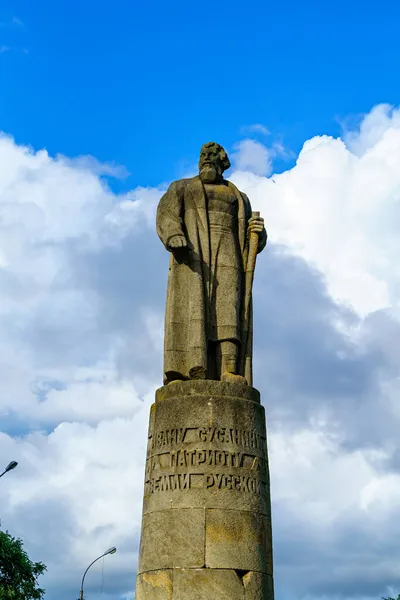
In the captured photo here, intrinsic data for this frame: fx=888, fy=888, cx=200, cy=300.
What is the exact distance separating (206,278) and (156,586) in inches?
179

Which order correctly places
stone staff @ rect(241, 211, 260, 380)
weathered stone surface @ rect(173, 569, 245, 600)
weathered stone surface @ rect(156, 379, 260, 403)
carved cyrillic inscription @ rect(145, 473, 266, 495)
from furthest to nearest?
stone staff @ rect(241, 211, 260, 380) < weathered stone surface @ rect(156, 379, 260, 403) < carved cyrillic inscription @ rect(145, 473, 266, 495) < weathered stone surface @ rect(173, 569, 245, 600)

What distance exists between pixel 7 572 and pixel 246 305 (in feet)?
116

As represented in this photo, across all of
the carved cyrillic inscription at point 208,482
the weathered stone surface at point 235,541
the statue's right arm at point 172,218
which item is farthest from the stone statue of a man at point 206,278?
the weathered stone surface at point 235,541

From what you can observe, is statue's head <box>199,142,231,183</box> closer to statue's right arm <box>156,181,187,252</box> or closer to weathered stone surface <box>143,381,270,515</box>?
statue's right arm <box>156,181,187,252</box>

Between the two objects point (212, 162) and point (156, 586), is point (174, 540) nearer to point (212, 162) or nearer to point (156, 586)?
point (156, 586)

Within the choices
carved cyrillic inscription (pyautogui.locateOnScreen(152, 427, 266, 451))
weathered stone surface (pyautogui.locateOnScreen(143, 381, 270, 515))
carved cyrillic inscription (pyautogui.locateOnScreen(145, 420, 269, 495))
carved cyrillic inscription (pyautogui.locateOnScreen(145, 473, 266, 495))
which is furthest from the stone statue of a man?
carved cyrillic inscription (pyautogui.locateOnScreen(145, 473, 266, 495))

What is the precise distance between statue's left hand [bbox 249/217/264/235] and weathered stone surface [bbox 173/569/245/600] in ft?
17.3

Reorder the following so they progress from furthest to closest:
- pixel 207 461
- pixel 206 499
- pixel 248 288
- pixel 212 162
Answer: pixel 212 162 < pixel 248 288 < pixel 207 461 < pixel 206 499

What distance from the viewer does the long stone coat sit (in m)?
13.1

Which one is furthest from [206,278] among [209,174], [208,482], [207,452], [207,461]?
[208,482]

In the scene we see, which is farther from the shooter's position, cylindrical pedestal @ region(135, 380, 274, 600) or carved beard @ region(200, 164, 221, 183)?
carved beard @ region(200, 164, 221, 183)

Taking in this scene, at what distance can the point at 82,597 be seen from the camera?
3675cm

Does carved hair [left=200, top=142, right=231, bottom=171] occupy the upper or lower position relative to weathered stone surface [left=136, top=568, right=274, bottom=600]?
upper

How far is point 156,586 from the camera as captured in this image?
11602mm
